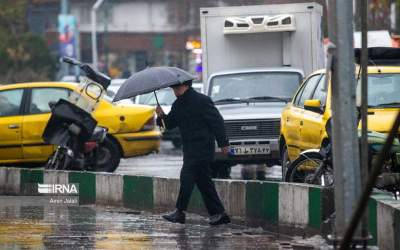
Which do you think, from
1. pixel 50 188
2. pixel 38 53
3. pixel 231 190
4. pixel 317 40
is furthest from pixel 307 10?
pixel 38 53

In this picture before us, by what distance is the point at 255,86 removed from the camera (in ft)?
64.2

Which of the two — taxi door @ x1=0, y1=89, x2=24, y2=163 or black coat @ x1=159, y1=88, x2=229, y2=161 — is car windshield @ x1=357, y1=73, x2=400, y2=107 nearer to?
black coat @ x1=159, y1=88, x2=229, y2=161

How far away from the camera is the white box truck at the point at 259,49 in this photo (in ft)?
64.6

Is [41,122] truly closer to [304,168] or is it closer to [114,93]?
[114,93]

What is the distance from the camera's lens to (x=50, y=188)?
16219 millimetres

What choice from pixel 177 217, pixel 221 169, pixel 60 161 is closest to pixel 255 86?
pixel 221 169

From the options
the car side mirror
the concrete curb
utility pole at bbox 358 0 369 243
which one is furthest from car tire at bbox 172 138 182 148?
utility pole at bbox 358 0 369 243

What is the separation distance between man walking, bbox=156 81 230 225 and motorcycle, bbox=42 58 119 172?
5.79m

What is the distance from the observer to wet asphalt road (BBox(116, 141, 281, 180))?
2105 cm

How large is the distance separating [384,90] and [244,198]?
8.43 ft

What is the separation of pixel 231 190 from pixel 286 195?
1.38m

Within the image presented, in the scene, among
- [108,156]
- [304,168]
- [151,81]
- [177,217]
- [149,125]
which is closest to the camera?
[177,217]

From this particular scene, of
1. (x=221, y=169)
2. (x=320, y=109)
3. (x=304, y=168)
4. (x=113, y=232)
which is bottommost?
(x=221, y=169)

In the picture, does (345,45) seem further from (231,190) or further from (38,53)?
(38,53)
